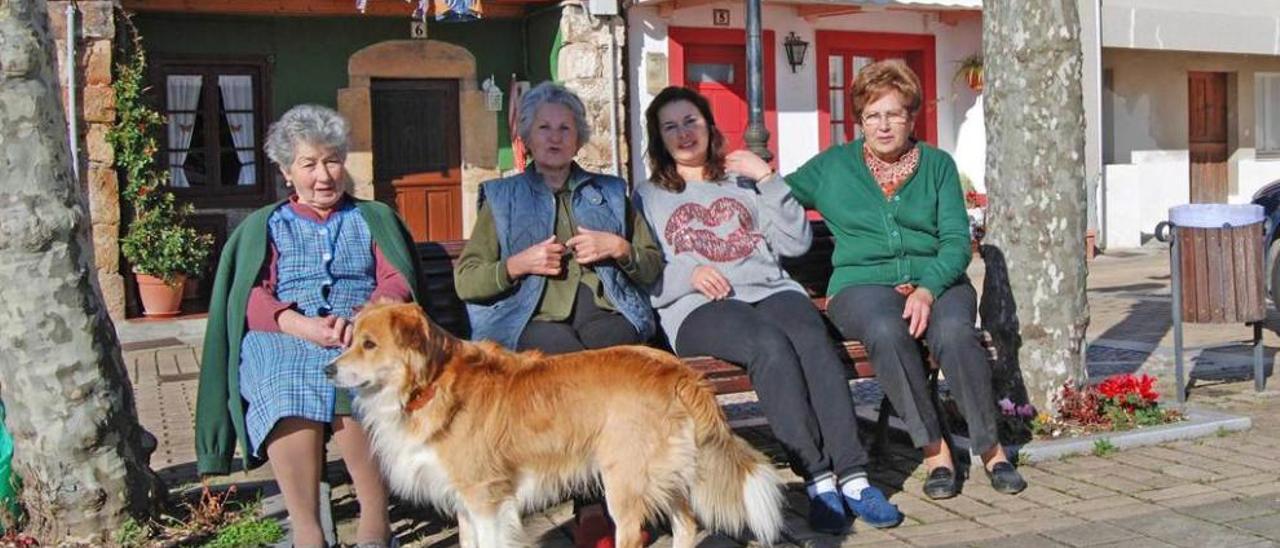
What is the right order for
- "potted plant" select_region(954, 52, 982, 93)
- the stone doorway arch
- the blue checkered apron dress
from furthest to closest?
"potted plant" select_region(954, 52, 982, 93) < the stone doorway arch < the blue checkered apron dress

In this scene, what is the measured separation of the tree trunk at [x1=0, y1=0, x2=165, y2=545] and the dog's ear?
44.3 inches

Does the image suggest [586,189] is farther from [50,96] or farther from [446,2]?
[446,2]

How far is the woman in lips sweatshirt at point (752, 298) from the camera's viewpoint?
4758 mm

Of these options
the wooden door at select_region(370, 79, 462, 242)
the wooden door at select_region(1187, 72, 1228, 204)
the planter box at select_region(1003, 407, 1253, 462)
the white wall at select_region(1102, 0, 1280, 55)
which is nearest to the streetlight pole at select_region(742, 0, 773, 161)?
the wooden door at select_region(370, 79, 462, 242)

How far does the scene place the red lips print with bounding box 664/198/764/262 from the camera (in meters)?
5.25

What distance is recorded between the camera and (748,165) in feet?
17.4

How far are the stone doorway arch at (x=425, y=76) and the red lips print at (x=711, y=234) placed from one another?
27.4 ft

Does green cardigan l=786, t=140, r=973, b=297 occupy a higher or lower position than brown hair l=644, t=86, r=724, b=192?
lower

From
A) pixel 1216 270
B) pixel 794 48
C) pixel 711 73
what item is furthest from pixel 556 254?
pixel 794 48

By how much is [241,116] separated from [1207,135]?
14.0m

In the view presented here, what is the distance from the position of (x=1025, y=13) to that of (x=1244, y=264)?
187cm

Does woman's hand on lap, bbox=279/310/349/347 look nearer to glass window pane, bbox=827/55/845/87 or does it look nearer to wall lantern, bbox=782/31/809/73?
wall lantern, bbox=782/31/809/73

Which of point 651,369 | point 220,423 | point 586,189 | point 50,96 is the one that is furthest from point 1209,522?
point 50,96

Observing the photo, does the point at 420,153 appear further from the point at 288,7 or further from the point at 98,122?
the point at 98,122
